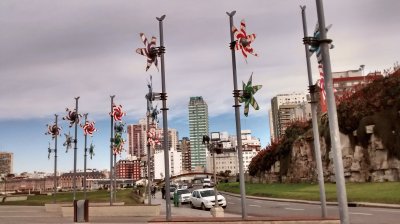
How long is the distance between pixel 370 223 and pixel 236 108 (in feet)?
29.4

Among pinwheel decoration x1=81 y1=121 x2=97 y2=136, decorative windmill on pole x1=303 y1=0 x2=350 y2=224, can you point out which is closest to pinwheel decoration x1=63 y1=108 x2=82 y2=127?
pinwheel decoration x1=81 y1=121 x2=97 y2=136

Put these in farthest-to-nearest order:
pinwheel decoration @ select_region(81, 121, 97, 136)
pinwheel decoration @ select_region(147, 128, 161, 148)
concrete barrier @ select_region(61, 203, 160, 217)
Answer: pinwheel decoration @ select_region(81, 121, 97, 136) → pinwheel decoration @ select_region(147, 128, 161, 148) → concrete barrier @ select_region(61, 203, 160, 217)

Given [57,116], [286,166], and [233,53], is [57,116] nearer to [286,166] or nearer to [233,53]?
[233,53]

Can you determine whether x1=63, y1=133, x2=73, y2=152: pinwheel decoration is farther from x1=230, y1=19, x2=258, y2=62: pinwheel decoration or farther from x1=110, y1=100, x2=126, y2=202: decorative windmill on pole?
x1=230, y1=19, x2=258, y2=62: pinwheel decoration

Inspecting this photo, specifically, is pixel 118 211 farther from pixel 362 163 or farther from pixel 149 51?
pixel 362 163

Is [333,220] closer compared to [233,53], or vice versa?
[333,220]

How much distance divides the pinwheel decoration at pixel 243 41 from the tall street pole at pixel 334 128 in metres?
6.70

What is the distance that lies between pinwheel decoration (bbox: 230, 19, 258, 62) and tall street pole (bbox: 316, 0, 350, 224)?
22.0 ft

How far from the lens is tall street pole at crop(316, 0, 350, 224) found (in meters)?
8.07

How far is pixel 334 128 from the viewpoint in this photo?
8.31 m

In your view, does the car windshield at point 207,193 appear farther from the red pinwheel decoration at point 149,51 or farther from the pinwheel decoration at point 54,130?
the red pinwheel decoration at point 149,51

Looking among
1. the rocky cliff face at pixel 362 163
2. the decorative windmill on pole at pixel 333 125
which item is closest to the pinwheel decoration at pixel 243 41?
the decorative windmill on pole at pixel 333 125

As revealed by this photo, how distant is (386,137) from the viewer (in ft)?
151

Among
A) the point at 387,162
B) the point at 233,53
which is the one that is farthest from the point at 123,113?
the point at 387,162
